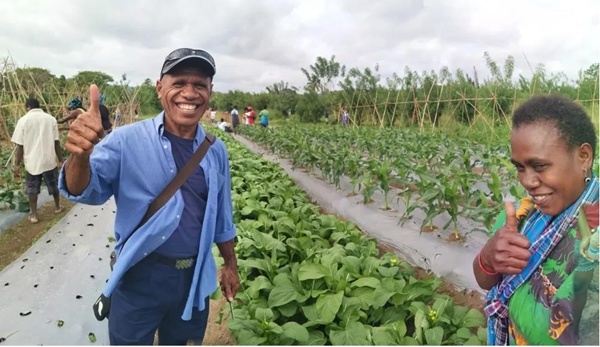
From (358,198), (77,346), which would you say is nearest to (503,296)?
(77,346)

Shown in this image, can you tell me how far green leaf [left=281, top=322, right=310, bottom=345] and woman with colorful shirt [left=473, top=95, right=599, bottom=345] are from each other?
1.16 metres

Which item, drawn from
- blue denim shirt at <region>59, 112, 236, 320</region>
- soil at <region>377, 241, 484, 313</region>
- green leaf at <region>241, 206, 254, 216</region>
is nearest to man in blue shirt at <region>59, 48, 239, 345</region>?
blue denim shirt at <region>59, 112, 236, 320</region>

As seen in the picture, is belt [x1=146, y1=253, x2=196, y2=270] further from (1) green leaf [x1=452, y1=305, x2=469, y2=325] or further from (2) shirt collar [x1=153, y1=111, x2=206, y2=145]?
(1) green leaf [x1=452, y1=305, x2=469, y2=325]

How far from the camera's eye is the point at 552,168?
96 cm

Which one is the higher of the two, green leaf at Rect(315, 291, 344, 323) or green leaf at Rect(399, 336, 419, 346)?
green leaf at Rect(315, 291, 344, 323)

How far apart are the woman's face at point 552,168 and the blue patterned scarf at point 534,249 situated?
0.02 metres

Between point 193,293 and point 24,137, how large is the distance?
4.52 meters

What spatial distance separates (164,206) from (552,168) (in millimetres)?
1163

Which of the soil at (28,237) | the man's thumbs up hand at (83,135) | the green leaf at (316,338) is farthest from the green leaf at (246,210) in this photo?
the man's thumbs up hand at (83,135)

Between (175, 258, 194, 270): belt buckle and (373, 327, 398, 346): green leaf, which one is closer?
(175, 258, 194, 270): belt buckle

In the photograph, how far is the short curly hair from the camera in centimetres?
97

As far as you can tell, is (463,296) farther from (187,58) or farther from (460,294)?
(187,58)

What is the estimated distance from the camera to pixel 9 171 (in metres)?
6.17

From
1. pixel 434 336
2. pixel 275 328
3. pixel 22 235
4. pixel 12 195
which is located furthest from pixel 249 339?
pixel 12 195
